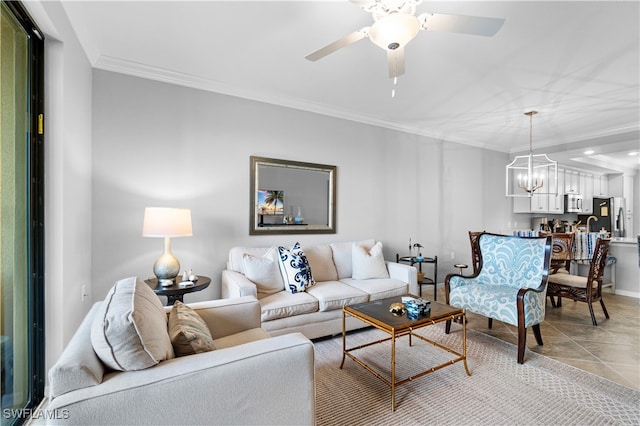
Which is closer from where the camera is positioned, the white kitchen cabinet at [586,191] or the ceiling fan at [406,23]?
the ceiling fan at [406,23]

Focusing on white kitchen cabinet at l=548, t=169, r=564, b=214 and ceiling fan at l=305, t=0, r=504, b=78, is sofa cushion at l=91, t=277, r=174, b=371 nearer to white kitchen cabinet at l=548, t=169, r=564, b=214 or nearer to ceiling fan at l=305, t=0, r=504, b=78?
ceiling fan at l=305, t=0, r=504, b=78

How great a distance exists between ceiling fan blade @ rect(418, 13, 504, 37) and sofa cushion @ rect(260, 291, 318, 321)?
2.26 m

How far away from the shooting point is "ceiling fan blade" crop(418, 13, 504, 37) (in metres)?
1.60

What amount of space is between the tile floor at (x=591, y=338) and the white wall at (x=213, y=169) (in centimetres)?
178

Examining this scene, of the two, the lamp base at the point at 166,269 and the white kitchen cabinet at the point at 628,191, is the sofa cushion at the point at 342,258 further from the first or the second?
the white kitchen cabinet at the point at 628,191

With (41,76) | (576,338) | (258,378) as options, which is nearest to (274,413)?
(258,378)

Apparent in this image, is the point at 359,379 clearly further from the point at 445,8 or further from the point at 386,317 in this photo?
the point at 445,8

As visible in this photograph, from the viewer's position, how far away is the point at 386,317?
7.32 feet

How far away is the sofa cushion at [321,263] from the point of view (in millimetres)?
3463

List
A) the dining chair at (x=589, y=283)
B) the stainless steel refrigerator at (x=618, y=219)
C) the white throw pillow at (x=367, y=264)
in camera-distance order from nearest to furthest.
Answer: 1. the dining chair at (x=589, y=283)
2. the white throw pillow at (x=367, y=264)
3. the stainless steel refrigerator at (x=618, y=219)

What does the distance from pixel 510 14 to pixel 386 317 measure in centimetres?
226

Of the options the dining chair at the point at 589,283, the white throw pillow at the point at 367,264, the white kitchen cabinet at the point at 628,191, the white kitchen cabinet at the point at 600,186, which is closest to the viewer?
the dining chair at the point at 589,283

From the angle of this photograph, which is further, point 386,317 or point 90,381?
point 386,317

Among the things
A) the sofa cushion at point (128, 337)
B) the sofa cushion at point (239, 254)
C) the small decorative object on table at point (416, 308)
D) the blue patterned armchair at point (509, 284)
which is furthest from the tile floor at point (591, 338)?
the sofa cushion at point (128, 337)
